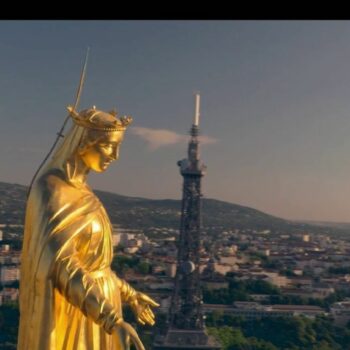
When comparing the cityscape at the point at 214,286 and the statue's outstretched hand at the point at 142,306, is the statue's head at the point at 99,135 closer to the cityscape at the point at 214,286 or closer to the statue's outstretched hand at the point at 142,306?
the statue's outstretched hand at the point at 142,306

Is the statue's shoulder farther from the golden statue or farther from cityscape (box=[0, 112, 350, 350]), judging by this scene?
cityscape (box=[0, 112, 350, 350])

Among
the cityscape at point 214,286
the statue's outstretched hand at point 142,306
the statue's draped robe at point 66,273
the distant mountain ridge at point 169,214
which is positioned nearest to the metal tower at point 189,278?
the cityscape at point 214,286

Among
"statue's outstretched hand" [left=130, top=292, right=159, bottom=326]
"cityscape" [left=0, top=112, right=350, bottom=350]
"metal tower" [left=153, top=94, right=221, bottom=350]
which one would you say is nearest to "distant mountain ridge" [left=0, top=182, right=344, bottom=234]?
"cityscape" [left=0, top=112, right=350, bottom=350]

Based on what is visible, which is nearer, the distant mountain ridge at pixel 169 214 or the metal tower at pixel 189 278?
the metal tower at pixel 189 278

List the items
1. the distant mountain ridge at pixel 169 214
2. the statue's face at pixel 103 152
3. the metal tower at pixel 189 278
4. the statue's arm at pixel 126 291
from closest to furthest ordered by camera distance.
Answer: the statue's face at pixel 103 152
the statue's arm at pixel 126 291
the metal tower at pixel 189 278
the distant mountain ridge at pixel 169 214

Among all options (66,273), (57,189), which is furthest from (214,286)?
(66,273)
